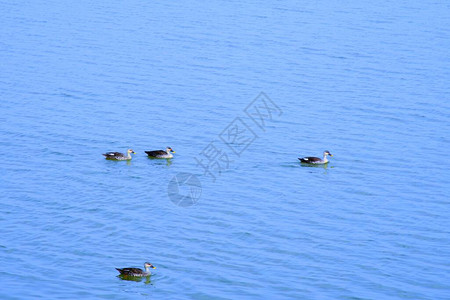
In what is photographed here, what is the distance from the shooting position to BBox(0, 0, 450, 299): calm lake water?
22359mm

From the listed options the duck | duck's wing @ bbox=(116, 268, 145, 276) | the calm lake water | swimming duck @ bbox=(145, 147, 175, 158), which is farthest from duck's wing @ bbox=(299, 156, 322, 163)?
duck's wing @ bbox=(116, 268, 145, 276)

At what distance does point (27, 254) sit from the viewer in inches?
886

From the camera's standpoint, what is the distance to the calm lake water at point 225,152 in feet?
73.4

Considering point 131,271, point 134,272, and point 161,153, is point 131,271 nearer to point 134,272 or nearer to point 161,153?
point 134,272

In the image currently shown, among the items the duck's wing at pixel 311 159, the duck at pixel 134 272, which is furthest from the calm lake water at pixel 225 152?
the duck's wing at pixel 311 159

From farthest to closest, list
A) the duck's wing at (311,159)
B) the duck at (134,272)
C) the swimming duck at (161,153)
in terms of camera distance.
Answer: the duck's wing at (311,159) → the swimming duck at (161,153) → the duck at (134,272)

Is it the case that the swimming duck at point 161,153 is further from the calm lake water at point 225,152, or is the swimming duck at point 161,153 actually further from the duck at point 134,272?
the duck at point 134,272

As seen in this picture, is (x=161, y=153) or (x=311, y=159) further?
(x=311, y=159)

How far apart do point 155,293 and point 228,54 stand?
27.0m

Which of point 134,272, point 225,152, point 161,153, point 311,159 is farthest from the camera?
point 225,152

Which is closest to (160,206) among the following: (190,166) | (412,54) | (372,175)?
(190,166)

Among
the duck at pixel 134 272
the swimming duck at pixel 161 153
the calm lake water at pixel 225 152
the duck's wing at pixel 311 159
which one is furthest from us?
the duck's wing at pixel 311 159

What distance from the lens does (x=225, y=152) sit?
32.3 m

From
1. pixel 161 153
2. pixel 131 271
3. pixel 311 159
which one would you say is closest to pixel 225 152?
pixel 161 153
